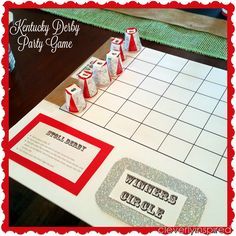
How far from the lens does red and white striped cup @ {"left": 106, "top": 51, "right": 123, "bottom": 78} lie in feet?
3.22

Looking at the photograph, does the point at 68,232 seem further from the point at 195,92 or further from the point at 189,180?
the point at 195,92

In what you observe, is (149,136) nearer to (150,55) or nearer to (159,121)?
(159,121)

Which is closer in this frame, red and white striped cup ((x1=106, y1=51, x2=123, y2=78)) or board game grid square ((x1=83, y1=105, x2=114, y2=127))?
board game grid square ((x1=83, y1=105, x2=114, y2=127))

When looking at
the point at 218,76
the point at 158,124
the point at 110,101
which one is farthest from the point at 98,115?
the point at 218,76

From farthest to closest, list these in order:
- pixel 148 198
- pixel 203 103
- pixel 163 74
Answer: pixel 163 74, pixel 203 103, pixel 148 198

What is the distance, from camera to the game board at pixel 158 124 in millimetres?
713

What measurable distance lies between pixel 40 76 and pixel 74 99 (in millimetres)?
210

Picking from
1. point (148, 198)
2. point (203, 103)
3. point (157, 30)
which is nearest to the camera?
point (148, 198)

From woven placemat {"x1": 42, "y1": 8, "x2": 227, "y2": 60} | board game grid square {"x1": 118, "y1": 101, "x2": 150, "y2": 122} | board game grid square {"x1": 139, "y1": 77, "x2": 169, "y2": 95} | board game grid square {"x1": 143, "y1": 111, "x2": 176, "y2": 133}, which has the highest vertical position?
woven placemat {"x1": 42, "y1": 8, "x2": 227, "y2": 60}

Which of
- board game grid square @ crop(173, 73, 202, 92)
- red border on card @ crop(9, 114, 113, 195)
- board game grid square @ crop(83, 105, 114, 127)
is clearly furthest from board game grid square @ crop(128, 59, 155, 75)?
red border on card @ crop(9, 114, 113, 195)

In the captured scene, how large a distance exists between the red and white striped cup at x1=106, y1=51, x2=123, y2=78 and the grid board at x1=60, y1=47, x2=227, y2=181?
25 mm

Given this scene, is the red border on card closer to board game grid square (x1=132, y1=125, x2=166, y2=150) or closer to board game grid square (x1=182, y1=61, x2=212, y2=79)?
board game grid square (x1=132, y1=125, x2=166, y2=150)

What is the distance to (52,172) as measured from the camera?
759 millimetres

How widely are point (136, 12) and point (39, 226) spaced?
92 centimetres
